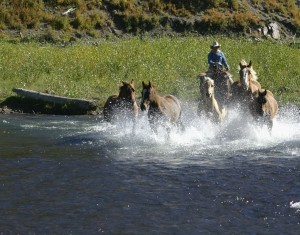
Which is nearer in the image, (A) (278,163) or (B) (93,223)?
(B) (93,223)

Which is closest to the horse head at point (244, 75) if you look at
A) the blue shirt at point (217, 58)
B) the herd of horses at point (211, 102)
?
the herd of horses at point (211, 102)

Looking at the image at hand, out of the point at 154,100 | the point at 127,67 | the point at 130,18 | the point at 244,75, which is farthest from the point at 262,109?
the point at 130,18

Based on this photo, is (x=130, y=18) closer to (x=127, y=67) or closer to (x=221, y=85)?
(x=127, y=67)

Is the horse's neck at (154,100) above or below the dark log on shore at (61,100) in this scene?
above

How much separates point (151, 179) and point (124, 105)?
5.95 meters

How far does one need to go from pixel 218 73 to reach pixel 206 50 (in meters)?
16.3

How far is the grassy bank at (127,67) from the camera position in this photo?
1097 inches

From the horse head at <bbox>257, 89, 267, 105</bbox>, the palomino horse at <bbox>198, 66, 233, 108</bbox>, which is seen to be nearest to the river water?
the palomino horse at <bbox>198, 66, 233, 108</bbox>

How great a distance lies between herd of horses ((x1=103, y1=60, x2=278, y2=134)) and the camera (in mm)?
17125

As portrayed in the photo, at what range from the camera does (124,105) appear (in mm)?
18266

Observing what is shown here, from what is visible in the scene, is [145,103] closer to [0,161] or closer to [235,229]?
[0,161]

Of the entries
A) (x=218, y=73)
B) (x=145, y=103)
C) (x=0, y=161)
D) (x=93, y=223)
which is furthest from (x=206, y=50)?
(x=93, y=223)

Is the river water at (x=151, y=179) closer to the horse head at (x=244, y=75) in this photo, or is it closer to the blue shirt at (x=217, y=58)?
the horse head at (x=244, y=75)

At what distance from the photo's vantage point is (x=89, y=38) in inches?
1714
